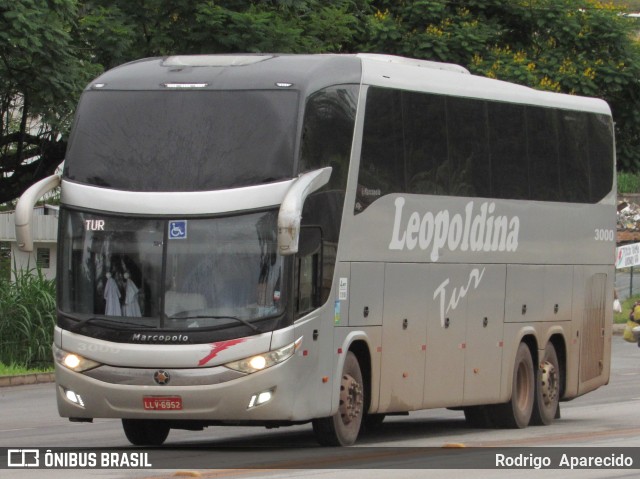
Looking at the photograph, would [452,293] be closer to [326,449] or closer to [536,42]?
[326,449]

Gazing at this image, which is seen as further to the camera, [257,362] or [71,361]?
[71,361]

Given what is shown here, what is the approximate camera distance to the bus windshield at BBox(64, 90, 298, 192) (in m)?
14.9

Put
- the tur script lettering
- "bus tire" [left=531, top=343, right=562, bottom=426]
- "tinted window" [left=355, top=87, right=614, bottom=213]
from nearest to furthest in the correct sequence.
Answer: "tinted window" [left=355, top=87, right=614, bottom=213], the tur script lettering, "bus tire" [left=531, top=343, right=562, bottom=426]

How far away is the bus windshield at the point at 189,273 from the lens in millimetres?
14672

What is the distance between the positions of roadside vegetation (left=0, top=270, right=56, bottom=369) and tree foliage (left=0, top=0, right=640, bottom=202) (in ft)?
11.5

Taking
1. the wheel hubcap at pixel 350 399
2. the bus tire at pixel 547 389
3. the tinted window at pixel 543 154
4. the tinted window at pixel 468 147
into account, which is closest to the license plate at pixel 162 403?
the wheel hubcap at pixel 350 399

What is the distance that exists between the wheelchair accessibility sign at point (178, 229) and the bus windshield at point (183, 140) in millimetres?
340

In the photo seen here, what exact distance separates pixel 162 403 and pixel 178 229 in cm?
160

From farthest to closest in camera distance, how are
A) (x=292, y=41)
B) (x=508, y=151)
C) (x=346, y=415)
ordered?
(x=292, y=41) → (x=508, y=151) → (x=346, y=415)

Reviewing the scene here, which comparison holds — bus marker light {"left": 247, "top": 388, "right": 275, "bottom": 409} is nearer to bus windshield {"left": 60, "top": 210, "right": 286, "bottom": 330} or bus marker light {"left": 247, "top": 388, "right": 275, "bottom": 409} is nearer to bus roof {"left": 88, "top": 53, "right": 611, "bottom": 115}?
bus windshield {"left": 60, "top": 210, "right": 286, "bottom": 330}

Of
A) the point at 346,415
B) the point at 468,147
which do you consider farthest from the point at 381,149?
the point at 346,415

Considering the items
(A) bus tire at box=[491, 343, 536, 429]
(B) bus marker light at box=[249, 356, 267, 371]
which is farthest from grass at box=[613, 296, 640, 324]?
(B) bus marker light at box=[249, 356, 267, 371]

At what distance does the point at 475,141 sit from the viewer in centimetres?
1891

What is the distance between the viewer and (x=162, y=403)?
14578 millimetres
